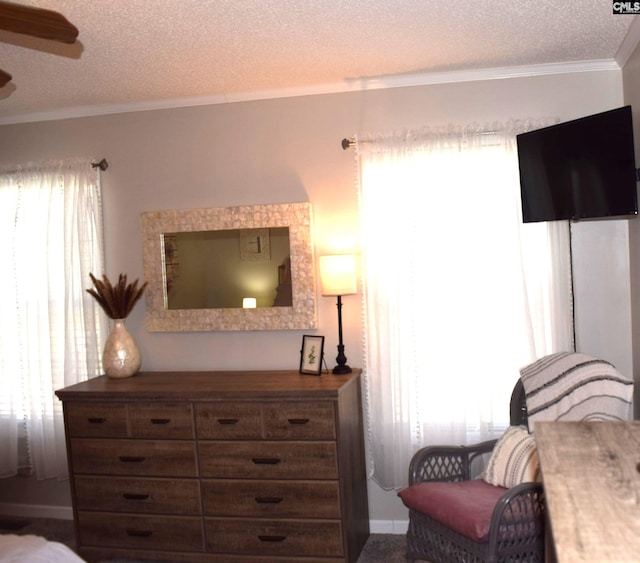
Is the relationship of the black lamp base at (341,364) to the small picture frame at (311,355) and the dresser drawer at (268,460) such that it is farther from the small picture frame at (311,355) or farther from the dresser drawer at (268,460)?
the dresser drawer at (268,460)

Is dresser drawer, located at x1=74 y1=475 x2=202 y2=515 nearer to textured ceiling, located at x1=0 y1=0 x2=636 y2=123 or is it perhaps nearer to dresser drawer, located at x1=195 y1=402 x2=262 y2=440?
dresser drawer, located at x1=195 y1=402 x2=262 y2=440

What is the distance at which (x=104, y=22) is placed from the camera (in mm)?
2736

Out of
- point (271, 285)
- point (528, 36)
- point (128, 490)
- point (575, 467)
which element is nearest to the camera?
point (575, 467)

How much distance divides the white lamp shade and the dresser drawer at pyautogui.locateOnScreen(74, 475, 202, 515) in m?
1.21

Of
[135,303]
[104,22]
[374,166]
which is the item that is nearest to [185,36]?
[104,22]

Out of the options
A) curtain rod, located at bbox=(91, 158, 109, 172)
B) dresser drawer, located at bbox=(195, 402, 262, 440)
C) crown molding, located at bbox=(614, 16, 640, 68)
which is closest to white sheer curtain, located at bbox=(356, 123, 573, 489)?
crown molding, located at bbox=(614, 16, 640, 68)

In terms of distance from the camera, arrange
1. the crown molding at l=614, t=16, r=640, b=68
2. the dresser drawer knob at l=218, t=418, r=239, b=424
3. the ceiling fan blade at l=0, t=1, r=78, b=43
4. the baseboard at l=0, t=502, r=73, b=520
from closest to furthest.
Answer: the ceiling fan blade at l=0, t=1, r=78, b=43 < the crown molding at l=614, t=16, r=640, b=68 < the dresser drawer knob at l=218, t=418, r=239, b=424 < the baseboard at l=0, t=502, r=73, b=520

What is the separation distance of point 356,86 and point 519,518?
2.37 meters

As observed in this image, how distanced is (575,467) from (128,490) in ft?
8.76

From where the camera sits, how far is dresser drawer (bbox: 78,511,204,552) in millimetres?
3584

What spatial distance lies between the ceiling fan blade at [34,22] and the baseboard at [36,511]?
3225 millimetres

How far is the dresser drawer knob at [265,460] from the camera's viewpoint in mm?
3463

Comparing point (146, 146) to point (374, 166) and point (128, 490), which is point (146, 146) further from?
point (128, 490)

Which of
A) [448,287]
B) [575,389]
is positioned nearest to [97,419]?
[448,287]
